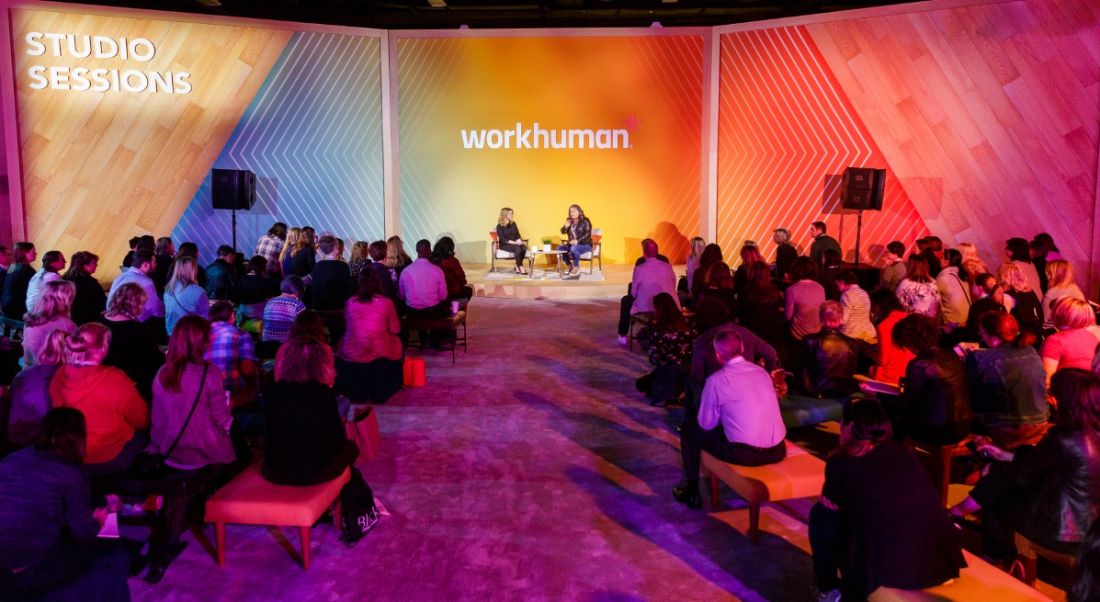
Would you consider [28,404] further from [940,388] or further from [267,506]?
[940,388]

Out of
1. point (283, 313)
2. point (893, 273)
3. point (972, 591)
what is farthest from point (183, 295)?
point (893, 273)

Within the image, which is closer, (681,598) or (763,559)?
(681,598)

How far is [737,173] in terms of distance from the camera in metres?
13.0

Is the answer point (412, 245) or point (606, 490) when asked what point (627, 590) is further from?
point (412, 245)

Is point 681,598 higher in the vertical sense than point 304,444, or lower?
lower

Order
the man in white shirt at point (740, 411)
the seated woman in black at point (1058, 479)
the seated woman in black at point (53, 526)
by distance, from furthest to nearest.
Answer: the man in white shirt at point (740, 411), the seated woman in black at point (1058, 479), the seated woman in black at point (53, 526)

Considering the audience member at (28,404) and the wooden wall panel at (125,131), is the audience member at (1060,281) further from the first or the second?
the wooden wall panel at (125,131)

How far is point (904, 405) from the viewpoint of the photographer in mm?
4914

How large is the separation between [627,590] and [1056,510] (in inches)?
74.6

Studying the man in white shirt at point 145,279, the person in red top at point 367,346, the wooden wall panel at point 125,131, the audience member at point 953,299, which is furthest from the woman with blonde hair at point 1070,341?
the wooden wall panel at point 125,131

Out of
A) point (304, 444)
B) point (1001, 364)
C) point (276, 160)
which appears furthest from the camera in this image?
point (276, 160)

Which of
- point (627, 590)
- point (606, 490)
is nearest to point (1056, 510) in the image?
point (627, 590)

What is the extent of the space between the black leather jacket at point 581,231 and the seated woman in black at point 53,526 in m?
9.64

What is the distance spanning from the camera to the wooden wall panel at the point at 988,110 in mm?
10250
